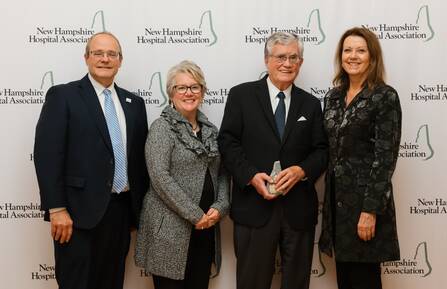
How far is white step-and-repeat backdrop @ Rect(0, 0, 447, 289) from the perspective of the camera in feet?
8.80

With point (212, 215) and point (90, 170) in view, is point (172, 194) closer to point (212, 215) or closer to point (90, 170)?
point (212, 215)

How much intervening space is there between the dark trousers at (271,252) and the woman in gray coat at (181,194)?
0.59ft

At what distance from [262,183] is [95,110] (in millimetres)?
915

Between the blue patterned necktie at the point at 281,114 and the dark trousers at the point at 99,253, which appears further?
the blue patterned necktie at the point at 281,114

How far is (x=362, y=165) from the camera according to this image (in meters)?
2.18

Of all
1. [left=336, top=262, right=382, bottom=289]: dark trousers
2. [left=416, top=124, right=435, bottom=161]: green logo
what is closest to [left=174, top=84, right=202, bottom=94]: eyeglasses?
[left=336, top=262, right=382, bottom=289]: dark trousers

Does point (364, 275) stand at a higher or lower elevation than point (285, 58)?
lower

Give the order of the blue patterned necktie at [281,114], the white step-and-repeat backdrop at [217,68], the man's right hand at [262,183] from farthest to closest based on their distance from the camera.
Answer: the white step-and-repeat backdrop at [217,68], the blue patterned necktie at [281,114], the man's right hand at [262,183]

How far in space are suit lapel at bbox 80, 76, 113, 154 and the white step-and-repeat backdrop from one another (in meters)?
0.50

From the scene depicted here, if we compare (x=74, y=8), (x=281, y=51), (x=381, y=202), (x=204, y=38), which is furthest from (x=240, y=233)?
(x=74, y=8)

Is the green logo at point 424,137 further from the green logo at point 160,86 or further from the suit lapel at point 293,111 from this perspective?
the green logo at point 160,86

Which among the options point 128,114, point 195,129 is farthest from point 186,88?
point 128,114

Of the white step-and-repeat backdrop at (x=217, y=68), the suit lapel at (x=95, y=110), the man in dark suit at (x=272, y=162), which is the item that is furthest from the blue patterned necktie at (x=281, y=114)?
the suit lapel at (x=95, y=110)

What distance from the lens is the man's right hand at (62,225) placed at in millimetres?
2123
